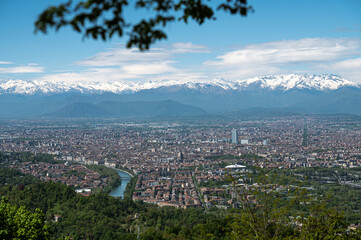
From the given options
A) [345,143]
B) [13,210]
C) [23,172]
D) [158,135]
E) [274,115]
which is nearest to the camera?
[13,210]

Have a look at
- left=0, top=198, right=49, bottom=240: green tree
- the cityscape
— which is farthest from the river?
left=0, top=198, right=49, bottom=240: green tree

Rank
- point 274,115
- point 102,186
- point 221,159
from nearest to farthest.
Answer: point 102,186, point 221,159, point 274,115

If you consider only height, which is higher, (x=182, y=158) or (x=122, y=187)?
(x=182, y=158)

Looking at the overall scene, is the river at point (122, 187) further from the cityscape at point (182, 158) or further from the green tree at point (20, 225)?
the green tree at point (20, 225)

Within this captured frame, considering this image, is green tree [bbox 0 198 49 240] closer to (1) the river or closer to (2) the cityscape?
(2) the cityscape

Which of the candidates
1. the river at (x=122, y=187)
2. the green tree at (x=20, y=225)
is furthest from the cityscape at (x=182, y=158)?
the green tree at (x=20, y=225)

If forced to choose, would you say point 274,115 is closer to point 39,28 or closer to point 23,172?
point 23,172

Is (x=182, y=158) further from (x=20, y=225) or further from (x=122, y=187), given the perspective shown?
(x=20, y=225)

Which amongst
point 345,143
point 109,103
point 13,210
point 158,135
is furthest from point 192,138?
point 109,103

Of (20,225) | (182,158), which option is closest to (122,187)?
(182,158)
